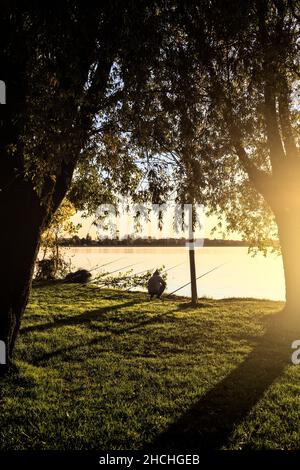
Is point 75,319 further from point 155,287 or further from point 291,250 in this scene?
point 291,250

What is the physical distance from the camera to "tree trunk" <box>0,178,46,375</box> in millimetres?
8555

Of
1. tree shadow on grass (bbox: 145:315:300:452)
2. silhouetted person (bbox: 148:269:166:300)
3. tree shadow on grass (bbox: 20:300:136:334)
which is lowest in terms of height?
tree shadow on grass (bbox: 145:315:300:452)

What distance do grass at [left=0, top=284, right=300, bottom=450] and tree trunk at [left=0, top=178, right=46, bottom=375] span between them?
122cm

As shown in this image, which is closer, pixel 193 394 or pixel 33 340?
pixel 193 394

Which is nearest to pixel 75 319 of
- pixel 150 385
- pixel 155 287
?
pixel 155 287

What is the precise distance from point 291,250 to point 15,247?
10497mm

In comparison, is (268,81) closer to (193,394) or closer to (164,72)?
(164,72)

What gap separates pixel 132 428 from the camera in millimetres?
6375

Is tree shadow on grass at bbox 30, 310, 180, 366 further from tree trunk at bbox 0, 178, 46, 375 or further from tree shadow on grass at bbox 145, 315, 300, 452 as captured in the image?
tree shadow on grass at bbox 145, 315, 300, 452

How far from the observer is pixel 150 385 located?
8320 mm

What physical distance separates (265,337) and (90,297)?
10163 millimetres

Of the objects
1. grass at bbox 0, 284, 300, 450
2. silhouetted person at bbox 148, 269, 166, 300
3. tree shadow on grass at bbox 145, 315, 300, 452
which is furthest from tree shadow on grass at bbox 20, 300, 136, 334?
tree shadow on grass at bbox 145, 315, 300, 452

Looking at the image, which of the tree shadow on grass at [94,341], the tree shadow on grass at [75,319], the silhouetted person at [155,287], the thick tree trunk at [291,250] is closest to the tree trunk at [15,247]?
the tree shadow on grass at [94,341]

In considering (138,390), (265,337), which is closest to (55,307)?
(265,337)
